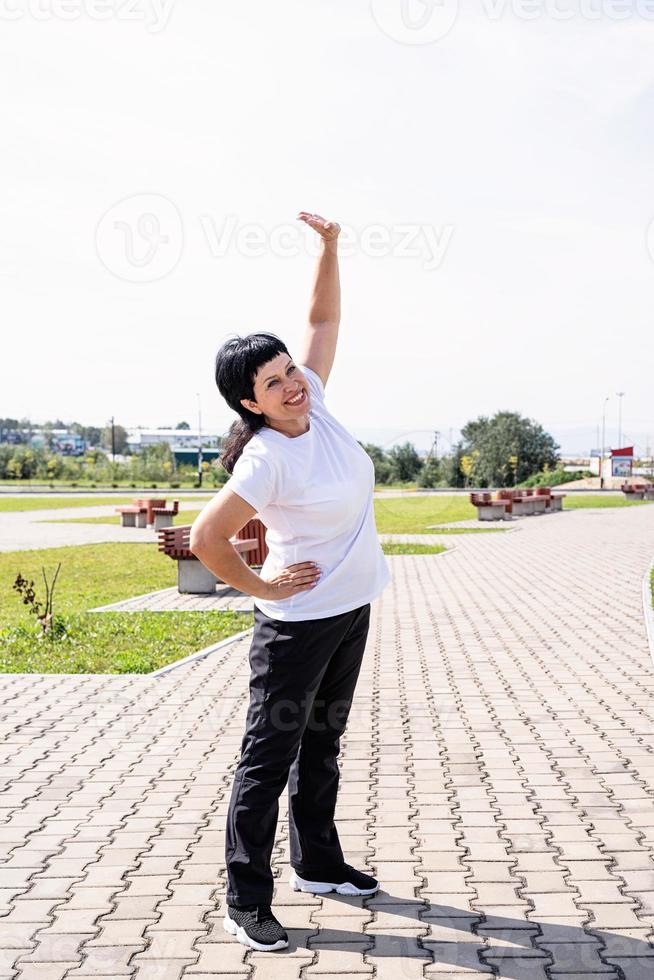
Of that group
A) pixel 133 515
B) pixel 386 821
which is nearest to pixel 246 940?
pixel 386 821

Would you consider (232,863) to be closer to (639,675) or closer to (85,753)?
(85,753)

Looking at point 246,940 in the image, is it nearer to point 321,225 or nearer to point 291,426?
point 291,426

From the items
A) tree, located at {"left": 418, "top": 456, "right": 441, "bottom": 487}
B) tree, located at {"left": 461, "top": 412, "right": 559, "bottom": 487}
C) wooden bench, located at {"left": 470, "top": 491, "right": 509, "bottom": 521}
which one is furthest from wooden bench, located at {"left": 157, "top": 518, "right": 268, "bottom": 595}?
tree, located at {"left": 461, "top": 412, "right": 559, "bottom": 487}

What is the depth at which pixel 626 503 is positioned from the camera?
36031 mm

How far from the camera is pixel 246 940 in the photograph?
9.98 feet

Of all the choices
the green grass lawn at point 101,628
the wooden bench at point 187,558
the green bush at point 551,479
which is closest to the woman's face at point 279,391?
the green grass lawn at point 101,628

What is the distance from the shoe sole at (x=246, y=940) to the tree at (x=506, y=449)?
191 ft

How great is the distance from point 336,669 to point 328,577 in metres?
0.34

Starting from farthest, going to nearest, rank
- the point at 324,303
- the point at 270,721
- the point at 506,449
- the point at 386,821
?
the point at 506,449 < the point at 386,821 < the point at 324,303 < the point at 270,721

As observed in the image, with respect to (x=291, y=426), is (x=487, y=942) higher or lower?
lower

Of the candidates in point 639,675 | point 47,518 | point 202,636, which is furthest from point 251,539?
point 47,518

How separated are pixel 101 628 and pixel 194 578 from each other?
244 centimetres

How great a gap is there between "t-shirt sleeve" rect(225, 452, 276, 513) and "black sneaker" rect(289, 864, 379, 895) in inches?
49.9

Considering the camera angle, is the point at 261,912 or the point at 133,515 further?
the point at 133,515
